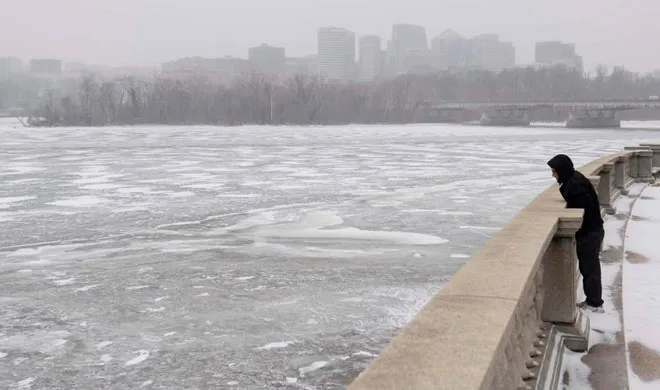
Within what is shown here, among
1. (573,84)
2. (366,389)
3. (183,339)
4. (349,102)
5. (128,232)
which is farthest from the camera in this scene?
(573,84)

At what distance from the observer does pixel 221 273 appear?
10.7 metres

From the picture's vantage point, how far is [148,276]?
34.6 feet

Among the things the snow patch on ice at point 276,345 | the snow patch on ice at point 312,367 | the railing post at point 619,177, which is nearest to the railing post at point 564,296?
the snow patch on ice at point 312,367

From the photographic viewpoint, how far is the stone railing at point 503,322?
316cm

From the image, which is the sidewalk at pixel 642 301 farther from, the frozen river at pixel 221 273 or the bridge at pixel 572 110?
the bridge at pixel 572 110

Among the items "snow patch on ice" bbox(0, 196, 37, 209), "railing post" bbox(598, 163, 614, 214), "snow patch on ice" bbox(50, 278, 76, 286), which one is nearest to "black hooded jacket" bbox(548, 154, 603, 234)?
"snow patch on ice" bbox(50, 278, 76, 286)

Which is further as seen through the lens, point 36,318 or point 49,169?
point 49,169

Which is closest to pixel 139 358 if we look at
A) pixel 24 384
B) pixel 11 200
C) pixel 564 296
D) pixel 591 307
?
pixel 24 384

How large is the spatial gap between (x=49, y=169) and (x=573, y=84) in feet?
599

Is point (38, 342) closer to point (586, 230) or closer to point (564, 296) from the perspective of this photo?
point (564, 296)

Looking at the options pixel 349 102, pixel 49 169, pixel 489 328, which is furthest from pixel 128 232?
pixel 349 102

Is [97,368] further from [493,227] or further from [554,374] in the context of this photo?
[493,227]

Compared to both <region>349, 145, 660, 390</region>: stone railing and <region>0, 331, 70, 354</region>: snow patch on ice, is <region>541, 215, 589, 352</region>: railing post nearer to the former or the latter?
<region>349, 145, 660, 390</region>: stone railing

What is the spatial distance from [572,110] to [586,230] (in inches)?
4880
